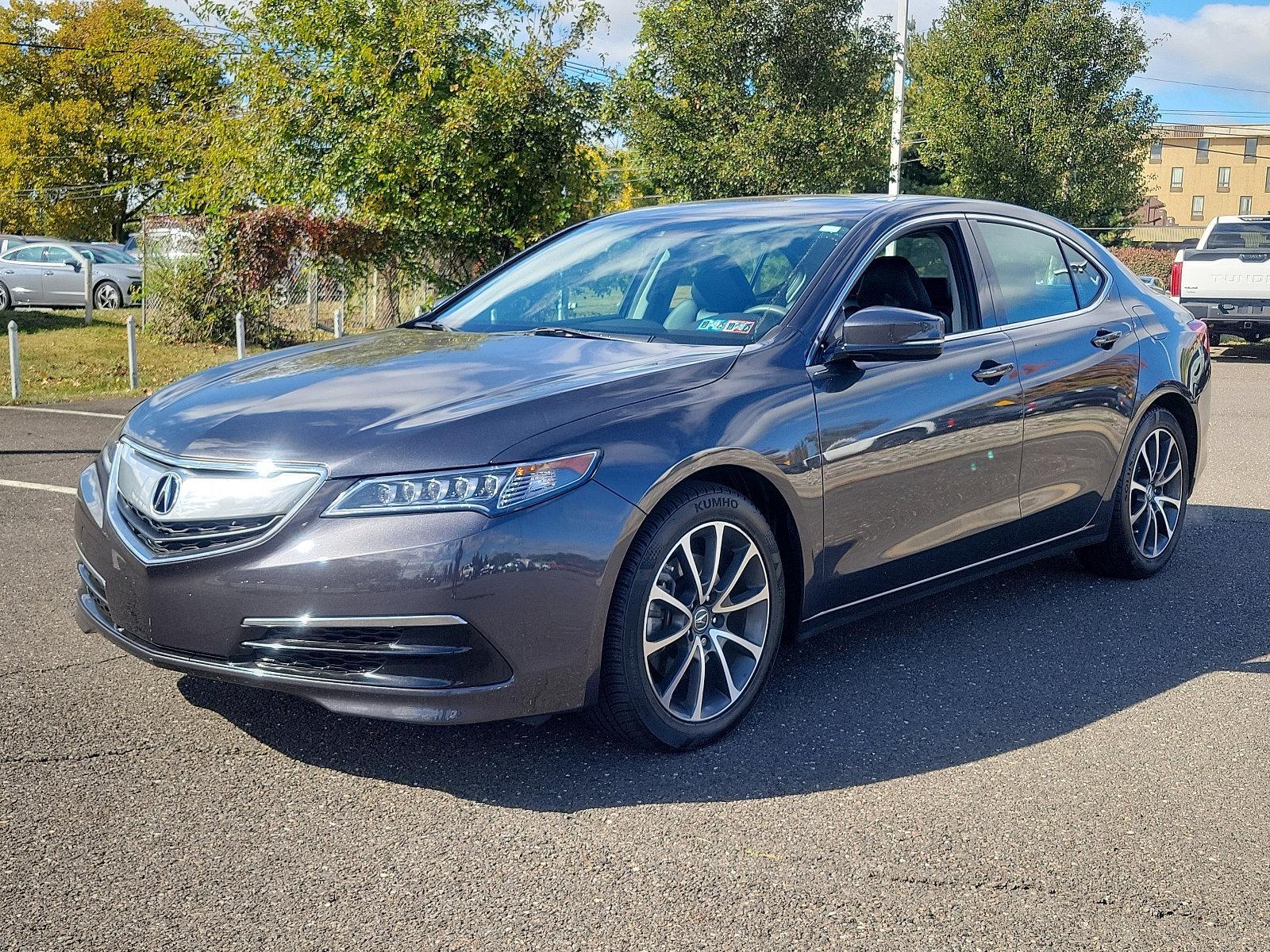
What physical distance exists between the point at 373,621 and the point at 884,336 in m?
1.88

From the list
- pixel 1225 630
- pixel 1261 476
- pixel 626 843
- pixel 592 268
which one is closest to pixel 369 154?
pixel 1261 476

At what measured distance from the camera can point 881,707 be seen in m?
4.32

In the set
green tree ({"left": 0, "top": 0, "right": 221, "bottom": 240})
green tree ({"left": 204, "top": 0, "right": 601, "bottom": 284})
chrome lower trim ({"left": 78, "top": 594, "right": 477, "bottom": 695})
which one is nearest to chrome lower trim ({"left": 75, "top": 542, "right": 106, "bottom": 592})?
chrome lower trim ({"left": 78, "top": 594, "right": 477, "bottom": 695})

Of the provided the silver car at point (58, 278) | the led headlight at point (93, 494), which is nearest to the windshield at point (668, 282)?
the led headlight at point (93, 494)

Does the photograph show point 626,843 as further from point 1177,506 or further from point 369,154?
point 369,154

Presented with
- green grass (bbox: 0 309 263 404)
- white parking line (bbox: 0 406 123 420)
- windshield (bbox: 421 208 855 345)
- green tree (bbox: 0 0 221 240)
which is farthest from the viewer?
green tree (bbox: 0 0 221 240)

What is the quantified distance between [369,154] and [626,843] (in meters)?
14.8

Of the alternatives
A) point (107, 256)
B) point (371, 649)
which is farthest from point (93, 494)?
point (107, 256)

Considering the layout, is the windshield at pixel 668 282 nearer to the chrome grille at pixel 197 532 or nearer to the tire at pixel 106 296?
the chrome grille at pixel 197 532

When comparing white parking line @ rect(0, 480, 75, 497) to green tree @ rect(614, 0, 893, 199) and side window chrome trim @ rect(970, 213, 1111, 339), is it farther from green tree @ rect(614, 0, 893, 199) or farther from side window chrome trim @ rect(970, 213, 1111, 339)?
green tree @ rect(614, 0, 893, 199)

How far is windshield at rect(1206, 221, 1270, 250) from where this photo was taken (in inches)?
776

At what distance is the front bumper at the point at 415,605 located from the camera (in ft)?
10.8

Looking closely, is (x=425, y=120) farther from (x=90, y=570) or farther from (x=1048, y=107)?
(x=1048, y=107)

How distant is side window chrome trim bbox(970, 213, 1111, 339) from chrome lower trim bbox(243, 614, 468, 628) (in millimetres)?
2377
